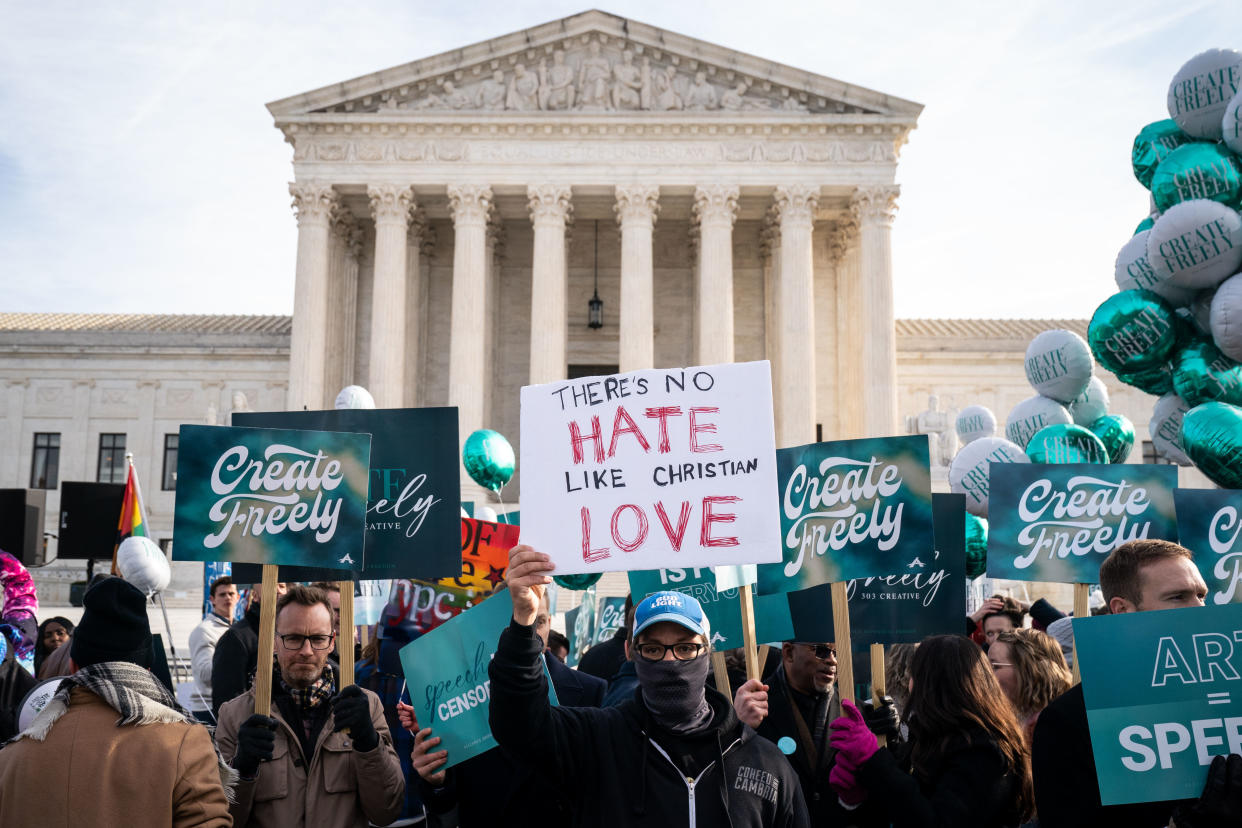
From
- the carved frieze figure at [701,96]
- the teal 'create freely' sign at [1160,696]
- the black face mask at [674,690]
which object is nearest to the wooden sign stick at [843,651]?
the black face mask at [674,690]

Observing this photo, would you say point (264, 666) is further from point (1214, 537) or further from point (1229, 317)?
point (1229, 317)

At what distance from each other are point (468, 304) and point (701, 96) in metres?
10.7

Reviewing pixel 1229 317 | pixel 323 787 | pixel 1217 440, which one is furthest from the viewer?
pixel 1229 317

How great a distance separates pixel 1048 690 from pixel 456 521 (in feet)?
10.0

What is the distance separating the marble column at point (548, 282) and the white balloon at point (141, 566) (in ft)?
75.4

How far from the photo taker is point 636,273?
36.4 metres

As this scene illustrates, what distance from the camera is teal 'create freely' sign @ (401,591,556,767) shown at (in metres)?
4.87

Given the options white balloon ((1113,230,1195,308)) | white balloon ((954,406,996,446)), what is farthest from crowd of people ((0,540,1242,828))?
white balloon ((954,406,996,446))

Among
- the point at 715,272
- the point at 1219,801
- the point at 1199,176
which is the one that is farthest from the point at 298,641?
the point at 715,272

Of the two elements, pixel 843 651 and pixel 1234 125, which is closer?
pixel 843 651

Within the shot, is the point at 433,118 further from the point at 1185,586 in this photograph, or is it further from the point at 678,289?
the point at 1185,586

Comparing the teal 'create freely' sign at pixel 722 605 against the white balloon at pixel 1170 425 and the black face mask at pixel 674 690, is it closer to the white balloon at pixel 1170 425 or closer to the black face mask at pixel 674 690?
the black face mask at pixel 674 690

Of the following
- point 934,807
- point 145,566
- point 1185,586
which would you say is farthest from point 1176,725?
point 145,566

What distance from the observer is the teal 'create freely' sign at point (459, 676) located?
4.87m
